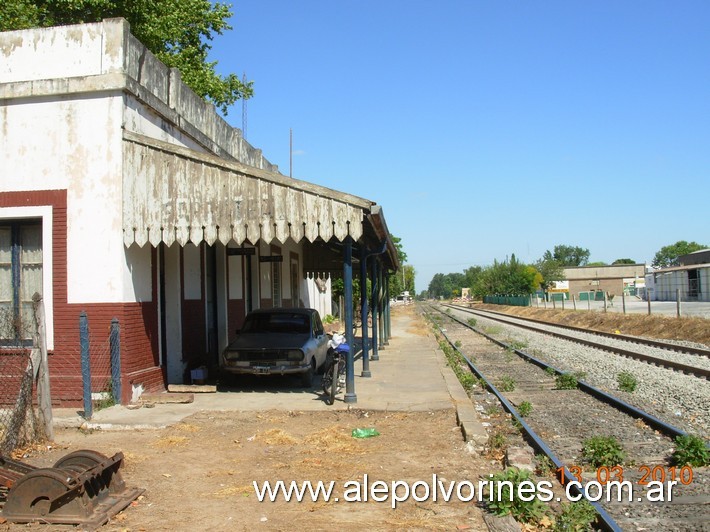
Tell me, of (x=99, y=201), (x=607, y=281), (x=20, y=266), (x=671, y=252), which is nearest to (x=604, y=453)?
(x=99, y=201)

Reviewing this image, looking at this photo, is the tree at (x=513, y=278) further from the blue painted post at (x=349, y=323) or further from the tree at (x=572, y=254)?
the tree at (x=572, y=254)

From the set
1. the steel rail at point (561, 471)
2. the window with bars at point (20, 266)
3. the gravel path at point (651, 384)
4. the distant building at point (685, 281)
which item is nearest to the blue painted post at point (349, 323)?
the steel rail at point (561, 471)

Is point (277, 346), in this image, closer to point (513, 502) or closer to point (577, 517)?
point (513, 502)

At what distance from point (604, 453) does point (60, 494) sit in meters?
5.28

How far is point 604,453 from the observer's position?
279 inches

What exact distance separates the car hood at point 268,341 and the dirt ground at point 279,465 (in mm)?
2165

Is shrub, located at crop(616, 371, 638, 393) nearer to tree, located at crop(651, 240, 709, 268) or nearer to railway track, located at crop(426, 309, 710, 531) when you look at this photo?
railway track, located at crop(426, 309, 710, 531)

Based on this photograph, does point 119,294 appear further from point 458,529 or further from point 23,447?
point 458,529

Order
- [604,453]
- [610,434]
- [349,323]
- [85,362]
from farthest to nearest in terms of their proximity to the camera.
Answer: [349,323]
[85,362]
[610,434]
[604,453]

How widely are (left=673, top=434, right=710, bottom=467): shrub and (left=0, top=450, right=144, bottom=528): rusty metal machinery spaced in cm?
555

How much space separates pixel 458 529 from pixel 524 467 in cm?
157

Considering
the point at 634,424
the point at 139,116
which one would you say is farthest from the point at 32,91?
the point at 634,424

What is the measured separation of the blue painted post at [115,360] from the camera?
10.2 m

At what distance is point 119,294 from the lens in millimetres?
10383
